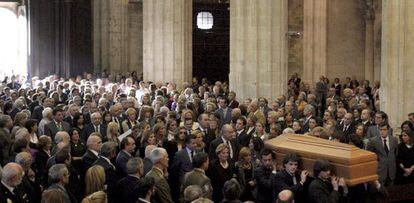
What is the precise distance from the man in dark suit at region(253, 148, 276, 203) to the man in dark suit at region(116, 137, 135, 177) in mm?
1747

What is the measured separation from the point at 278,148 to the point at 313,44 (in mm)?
18711

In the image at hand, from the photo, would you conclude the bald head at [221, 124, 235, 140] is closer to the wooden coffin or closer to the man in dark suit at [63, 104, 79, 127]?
the wooden coffin

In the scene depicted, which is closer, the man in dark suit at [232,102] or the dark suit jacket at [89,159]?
the dark suit jacket at [89,159]

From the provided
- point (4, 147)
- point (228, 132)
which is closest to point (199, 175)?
point (228, 132)

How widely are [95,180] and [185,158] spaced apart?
6.84 ft

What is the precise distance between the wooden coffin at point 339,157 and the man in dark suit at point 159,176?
1600 mm

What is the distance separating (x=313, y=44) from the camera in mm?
28469

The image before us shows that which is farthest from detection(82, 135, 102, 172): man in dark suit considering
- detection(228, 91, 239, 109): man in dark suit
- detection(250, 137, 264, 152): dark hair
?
detection(228, 91, 239, 109): man in dark suit

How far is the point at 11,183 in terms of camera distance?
8602 millimetres

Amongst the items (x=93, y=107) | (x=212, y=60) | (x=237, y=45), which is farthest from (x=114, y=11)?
(x=93, y=107)

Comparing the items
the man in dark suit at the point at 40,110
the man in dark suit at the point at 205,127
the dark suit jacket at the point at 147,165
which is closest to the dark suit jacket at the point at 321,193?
the dark suit jacket at the point at 147,165

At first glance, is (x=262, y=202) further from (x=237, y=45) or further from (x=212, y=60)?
(x=212, y=60)

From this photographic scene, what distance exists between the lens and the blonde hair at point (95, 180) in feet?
29.4

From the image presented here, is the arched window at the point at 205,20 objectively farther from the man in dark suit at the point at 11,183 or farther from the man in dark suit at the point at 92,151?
the man in dark suit at the point at 11,183
